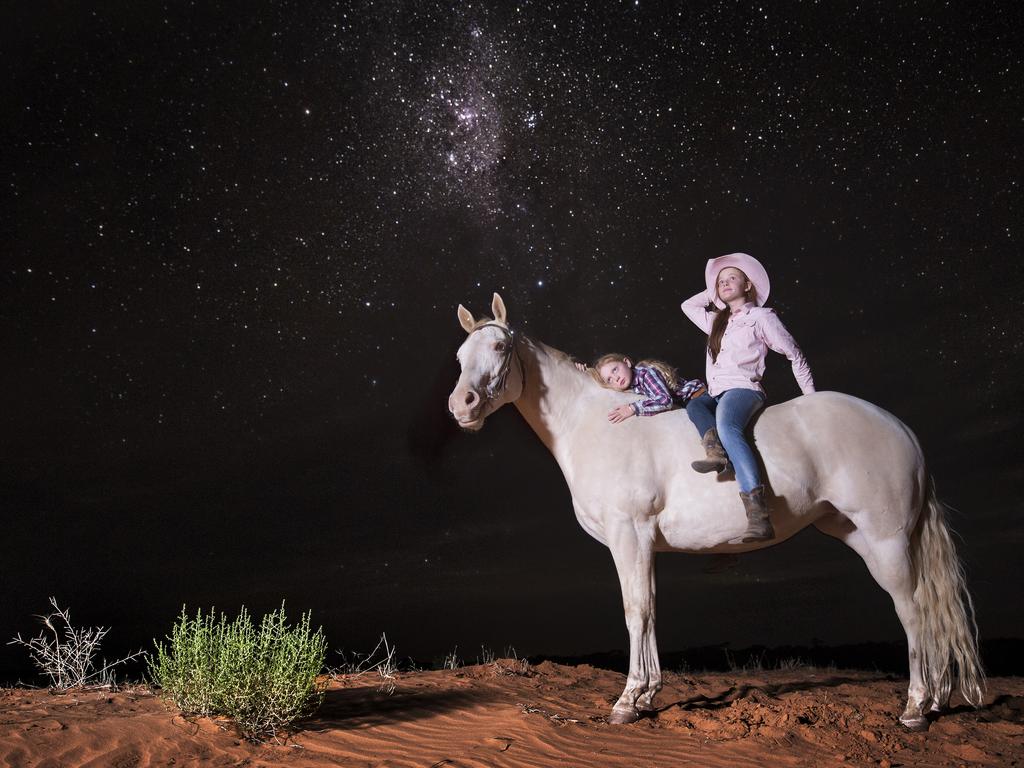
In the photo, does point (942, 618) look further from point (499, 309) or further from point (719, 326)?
point (499, 309)

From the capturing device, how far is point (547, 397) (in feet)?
19.1

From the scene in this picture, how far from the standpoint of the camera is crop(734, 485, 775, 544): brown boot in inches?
197

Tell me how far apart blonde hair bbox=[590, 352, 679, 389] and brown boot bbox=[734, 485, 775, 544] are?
3.58 ft

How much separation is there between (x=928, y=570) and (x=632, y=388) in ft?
8.28

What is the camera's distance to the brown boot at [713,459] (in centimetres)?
506

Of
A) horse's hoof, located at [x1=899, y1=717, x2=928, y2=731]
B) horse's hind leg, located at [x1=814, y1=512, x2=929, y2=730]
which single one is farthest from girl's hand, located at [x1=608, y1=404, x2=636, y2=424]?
horse's hoof, located at [x1=899, y1=717, x2=928, y2=731]

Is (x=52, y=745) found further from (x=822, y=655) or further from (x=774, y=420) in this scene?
(x=822, y=655)

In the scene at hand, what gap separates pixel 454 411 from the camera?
205 inches

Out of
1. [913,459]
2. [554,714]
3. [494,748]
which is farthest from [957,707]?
[494,748]

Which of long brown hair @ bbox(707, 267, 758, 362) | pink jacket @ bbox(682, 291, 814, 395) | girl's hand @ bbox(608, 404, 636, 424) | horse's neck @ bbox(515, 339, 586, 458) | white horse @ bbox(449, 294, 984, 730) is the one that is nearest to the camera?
white horse @ bbox(449, 294, 984, 730)

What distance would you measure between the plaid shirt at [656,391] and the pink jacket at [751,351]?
174mm

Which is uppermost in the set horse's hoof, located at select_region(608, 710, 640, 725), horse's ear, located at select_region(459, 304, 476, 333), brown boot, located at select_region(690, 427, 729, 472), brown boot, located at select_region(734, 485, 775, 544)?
horse's ear, located at select_region(459, 304, 476, 333)

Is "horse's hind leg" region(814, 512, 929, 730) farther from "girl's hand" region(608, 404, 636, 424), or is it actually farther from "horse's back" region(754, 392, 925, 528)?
"girl's hand" region(608, 404, 636, 424)

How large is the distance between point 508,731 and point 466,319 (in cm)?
288
